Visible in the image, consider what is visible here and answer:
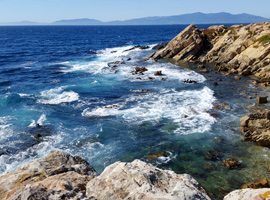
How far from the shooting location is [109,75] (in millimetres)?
60250

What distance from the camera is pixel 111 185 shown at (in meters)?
9.30

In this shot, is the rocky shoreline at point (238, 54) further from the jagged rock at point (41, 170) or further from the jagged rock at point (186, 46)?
the jagged rock at point (41, 170)

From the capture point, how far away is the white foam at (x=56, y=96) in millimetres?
41500

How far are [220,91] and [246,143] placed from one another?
19382 millimetres

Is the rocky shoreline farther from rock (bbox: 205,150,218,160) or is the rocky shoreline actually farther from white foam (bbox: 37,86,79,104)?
white foam (bbox: 37,86,79,104)

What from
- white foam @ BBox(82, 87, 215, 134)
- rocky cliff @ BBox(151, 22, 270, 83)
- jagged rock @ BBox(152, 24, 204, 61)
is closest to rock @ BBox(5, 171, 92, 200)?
white foam @ BBox(82, 87, 215, 134)

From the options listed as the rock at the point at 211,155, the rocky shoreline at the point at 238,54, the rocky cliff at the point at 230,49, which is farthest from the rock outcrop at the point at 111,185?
the rocky cliff at the point at 230,49

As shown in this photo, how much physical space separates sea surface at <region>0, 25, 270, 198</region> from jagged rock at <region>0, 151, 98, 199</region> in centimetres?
960

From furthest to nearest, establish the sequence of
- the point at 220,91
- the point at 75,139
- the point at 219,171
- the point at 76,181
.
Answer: the point at 220,91, the point at 75,139, the point at 219,171, the point at 76,181

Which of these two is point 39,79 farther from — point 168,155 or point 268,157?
point 268,157

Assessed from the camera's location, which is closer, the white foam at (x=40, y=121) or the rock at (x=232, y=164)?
the rock at (x=232, y=164)

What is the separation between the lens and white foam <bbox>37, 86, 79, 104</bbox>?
4150 cm

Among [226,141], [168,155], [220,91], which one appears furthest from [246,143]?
[220,91]

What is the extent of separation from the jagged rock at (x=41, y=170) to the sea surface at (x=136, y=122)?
9605 millimetres
